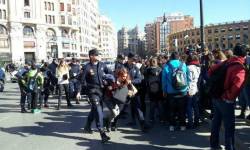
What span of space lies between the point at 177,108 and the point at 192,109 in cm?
52

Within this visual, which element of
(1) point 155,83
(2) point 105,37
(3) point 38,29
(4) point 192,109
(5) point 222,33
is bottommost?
(4) point 192,109

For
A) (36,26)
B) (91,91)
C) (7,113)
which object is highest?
(36,26)

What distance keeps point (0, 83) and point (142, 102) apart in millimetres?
16655

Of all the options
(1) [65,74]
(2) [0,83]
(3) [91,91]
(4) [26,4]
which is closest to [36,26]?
(4) [26,4]

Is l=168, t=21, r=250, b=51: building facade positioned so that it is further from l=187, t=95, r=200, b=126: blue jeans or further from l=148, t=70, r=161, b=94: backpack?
l=187, t=95, r=200, b=126: blue jeans

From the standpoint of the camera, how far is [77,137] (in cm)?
927

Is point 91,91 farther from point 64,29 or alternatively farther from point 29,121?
point 64,29

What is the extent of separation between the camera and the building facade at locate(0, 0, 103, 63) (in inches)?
3344

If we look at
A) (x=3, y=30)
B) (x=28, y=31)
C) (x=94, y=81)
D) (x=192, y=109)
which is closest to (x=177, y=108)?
(x=192, y=109)

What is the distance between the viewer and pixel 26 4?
88.7 m

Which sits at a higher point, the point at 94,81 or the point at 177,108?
the point at 94,81

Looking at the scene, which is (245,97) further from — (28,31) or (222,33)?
(222,33)

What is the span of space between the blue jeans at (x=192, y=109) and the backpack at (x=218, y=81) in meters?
2.58

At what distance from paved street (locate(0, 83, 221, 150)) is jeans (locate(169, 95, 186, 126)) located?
31 cm
